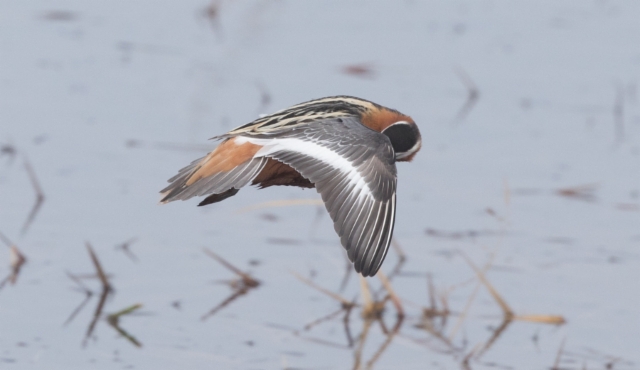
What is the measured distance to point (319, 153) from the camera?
4777 mm

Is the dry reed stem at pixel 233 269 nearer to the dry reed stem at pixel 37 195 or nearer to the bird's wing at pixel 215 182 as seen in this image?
the dry reed stem at pixel 37 195

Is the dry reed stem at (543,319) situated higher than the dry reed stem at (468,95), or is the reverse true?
the dry reed stem at (468,95)

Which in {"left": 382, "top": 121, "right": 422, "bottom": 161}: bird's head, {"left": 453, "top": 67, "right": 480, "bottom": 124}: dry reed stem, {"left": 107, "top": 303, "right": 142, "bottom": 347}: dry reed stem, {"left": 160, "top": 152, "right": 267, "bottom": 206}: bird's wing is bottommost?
{"left": 107, "top": 303, "right": 142, "bottom": 347}: dry reed stem

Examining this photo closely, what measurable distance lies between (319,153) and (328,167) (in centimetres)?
7

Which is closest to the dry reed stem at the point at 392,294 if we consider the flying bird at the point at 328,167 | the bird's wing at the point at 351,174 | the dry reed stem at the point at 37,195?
the flying bird at the point at 328,167

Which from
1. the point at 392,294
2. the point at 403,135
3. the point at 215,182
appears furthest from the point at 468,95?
the point at 215,182

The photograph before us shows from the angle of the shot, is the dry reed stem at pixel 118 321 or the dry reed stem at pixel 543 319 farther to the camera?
the dry reed stem at pixel 543 319

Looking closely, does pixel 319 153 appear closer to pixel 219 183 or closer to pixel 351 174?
pixel 351 174

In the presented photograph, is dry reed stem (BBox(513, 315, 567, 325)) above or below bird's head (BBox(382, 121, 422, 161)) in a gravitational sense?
below

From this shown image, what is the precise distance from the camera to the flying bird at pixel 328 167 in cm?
459

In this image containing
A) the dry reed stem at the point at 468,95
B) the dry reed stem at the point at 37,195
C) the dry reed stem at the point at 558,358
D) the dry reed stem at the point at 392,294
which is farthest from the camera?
the dry reed stem at the point at 468,95

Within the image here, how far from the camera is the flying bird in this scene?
15.1 feet

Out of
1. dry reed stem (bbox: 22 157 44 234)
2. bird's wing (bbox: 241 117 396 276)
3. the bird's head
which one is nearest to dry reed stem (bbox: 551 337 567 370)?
the bird's head

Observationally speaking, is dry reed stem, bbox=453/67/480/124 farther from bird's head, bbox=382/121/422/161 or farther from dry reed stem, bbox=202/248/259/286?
bird's head, bbox=382/121/422/161
